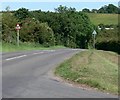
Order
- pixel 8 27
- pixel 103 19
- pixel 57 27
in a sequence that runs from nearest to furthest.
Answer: pixel 8 27 → pixel 57 27 → pixel 103 19

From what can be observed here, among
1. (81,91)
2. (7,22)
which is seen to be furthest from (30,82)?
(7,22)

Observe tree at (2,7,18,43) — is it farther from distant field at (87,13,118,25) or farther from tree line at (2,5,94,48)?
distant field at (87,13,118,25)

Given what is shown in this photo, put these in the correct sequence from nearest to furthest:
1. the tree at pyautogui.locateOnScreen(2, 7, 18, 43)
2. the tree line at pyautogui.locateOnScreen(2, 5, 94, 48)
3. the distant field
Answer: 1. the tree at pyautogui.locateOnScreen(2, 7, 18, 43)
2. the tree line at pyautogui.locateOnScreen(2, 5, 94, 48)
3. the distant field

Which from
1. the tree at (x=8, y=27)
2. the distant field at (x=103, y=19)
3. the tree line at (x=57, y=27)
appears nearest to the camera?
the tree at (x=8, y=27)

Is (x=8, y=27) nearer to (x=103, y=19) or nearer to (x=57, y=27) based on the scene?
(x=57, y=27)

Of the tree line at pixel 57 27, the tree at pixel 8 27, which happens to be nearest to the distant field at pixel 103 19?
the tree line at pixel 57 27

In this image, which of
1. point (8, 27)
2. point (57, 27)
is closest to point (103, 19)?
point (57, 27)

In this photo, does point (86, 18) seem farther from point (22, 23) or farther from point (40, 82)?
point (40, 82)

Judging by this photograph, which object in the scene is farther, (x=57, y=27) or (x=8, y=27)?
(x=57, y=27)

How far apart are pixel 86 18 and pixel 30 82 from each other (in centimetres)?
10834

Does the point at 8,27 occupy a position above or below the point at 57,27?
below

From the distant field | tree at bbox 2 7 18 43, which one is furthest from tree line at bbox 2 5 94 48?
the distant field

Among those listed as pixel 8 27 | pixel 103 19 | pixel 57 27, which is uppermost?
pixel 103 19

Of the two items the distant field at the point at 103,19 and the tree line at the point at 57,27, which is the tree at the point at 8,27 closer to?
the tree line at the point at 57,27
